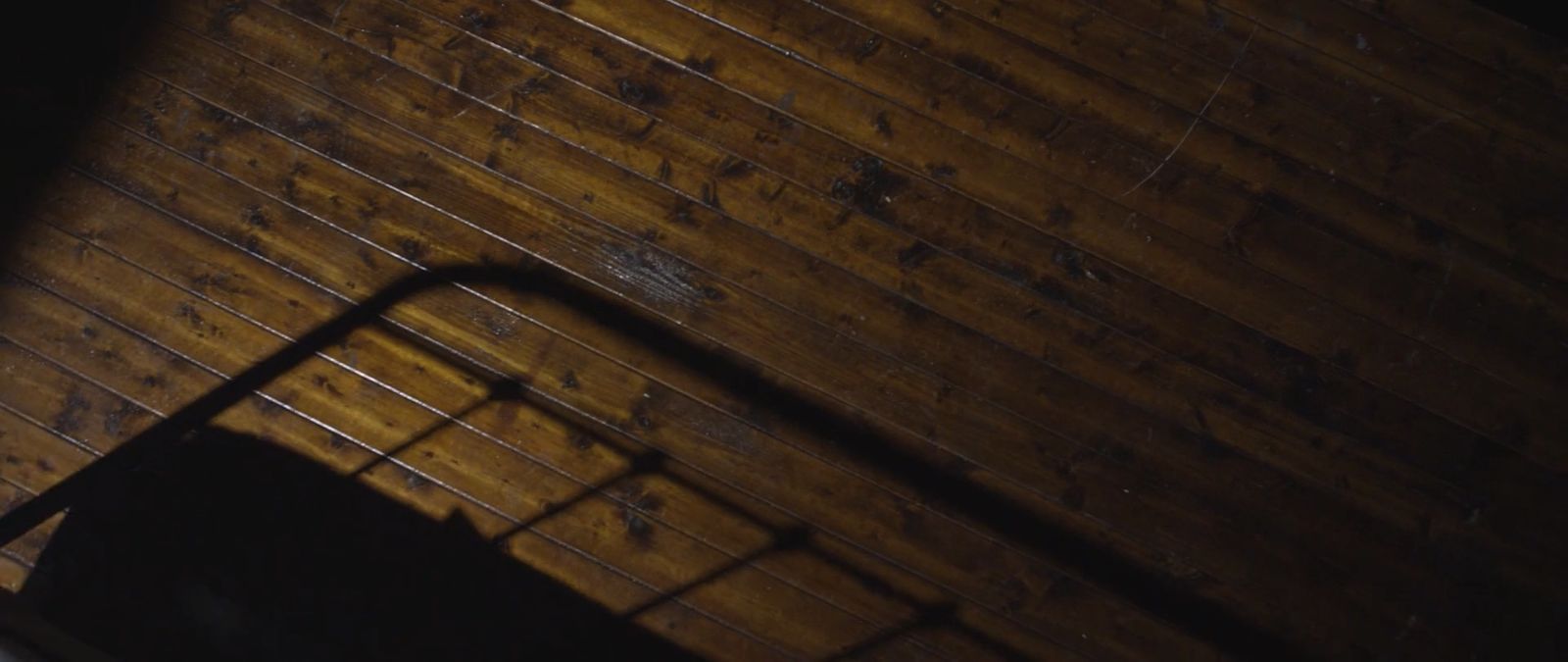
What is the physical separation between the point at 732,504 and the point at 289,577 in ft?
3.47

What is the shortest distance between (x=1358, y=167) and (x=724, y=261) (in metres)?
1.60

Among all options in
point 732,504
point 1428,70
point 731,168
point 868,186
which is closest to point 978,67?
point 868,186

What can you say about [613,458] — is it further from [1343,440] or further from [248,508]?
[1343,440]

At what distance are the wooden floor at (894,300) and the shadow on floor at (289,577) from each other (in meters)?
0.06

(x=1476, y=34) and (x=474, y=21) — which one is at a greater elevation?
(x=474, y=21)

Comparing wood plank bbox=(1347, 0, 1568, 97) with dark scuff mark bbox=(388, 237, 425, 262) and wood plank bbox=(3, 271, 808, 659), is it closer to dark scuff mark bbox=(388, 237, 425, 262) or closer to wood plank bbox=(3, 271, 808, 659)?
wood plank bbox=(3, 271, 808, 659)

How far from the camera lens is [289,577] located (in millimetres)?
2336

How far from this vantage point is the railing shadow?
2.36 m

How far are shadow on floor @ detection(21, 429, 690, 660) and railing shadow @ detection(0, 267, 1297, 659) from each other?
6cm

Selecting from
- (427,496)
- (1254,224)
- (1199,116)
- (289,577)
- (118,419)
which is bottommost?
(289,577)

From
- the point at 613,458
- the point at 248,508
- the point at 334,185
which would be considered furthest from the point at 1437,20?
the point at 248,508

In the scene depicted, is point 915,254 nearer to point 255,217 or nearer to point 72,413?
point 255,217

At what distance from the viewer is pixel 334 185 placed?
7.95 feet

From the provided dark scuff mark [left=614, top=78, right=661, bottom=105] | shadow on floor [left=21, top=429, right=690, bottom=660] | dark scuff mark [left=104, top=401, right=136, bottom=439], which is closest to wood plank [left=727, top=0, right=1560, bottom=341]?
dark scuff mark [left=614, top=78, right=661, bottom=105]
